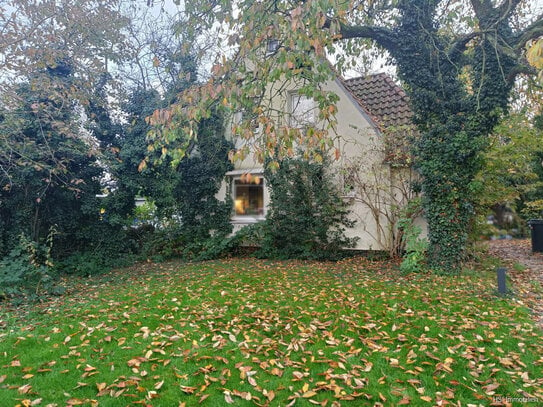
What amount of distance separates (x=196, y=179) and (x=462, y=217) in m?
8.65

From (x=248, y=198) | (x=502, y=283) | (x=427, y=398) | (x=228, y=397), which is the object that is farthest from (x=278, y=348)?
(x=248, y=198)

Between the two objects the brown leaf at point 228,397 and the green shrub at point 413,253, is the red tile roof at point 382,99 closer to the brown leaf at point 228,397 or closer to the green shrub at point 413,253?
the green shrub at point 413,253

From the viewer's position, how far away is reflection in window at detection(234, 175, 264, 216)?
12604 mm

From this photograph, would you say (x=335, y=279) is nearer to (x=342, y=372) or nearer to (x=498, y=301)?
(x=498, y=301)

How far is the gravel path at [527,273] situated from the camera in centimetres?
572

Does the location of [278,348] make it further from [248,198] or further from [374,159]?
[248,198]

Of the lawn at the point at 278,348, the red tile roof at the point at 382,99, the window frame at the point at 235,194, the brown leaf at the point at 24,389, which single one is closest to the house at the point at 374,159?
the red tile roof at the point at 382,99

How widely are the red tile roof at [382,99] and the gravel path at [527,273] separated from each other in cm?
Answer: 478

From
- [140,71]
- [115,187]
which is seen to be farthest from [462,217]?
[140,71]

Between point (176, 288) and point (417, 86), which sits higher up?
point (417, 86)

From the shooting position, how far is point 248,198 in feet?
41.9

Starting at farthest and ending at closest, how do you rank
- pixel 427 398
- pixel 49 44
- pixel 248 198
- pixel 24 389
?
pixel 248 198, pixel 49 44, pixel 24 389, pixel 427 398

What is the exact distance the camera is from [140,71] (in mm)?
13953

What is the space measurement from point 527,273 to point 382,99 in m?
6.66
